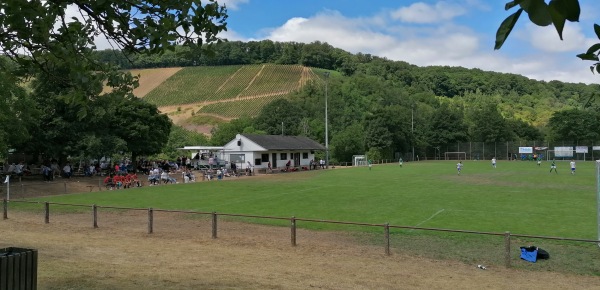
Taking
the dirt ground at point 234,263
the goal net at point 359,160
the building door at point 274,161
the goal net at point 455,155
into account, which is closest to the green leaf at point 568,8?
the dirt ground at point 234,263

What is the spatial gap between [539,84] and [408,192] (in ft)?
482

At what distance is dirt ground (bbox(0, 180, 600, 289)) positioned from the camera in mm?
9789

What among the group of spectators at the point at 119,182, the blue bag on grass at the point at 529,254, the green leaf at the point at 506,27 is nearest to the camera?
the green leaf at the point at 506,27

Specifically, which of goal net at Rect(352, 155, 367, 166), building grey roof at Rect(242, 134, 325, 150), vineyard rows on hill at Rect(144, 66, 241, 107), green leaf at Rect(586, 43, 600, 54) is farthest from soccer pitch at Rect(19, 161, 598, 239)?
vineyard rows on hill at Rect(144, 66, 241, 107)

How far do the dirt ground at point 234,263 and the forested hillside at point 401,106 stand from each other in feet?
72.2

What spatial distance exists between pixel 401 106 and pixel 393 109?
15.7m

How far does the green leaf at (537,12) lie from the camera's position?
151 centimetres

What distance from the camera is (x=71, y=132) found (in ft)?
131

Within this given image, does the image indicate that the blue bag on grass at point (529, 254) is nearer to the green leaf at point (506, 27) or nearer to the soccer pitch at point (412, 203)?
the soccer pitch at point (412, 203)

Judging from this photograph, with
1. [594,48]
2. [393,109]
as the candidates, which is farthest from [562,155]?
[594,48]

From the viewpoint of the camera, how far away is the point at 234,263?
38.9ft

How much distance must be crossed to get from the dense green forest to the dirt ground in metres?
21.5

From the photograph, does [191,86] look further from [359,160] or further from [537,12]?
[537,12]

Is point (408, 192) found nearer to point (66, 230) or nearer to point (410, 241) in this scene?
point (410, 241)
